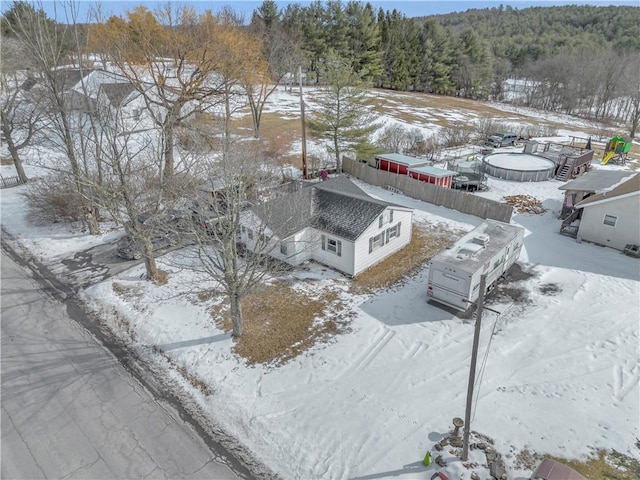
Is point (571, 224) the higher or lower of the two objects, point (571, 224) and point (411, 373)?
the higher

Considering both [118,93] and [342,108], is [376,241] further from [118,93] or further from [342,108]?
[118,93]

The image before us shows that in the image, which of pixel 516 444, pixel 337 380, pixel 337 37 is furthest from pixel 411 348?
pixel 337 37

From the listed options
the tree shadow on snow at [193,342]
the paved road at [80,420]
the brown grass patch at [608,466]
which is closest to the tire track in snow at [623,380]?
the brown grass patch at [608,466]

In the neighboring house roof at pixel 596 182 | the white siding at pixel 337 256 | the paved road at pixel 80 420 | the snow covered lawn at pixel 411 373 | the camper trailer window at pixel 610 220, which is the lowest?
the paved road at pixel 80 420

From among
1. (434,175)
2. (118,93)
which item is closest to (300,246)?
(434,175)

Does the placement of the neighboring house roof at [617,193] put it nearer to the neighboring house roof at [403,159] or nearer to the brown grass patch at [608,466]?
the neighboring house roof at [403,159]

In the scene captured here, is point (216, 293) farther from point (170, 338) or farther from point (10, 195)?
point (10, 195)
